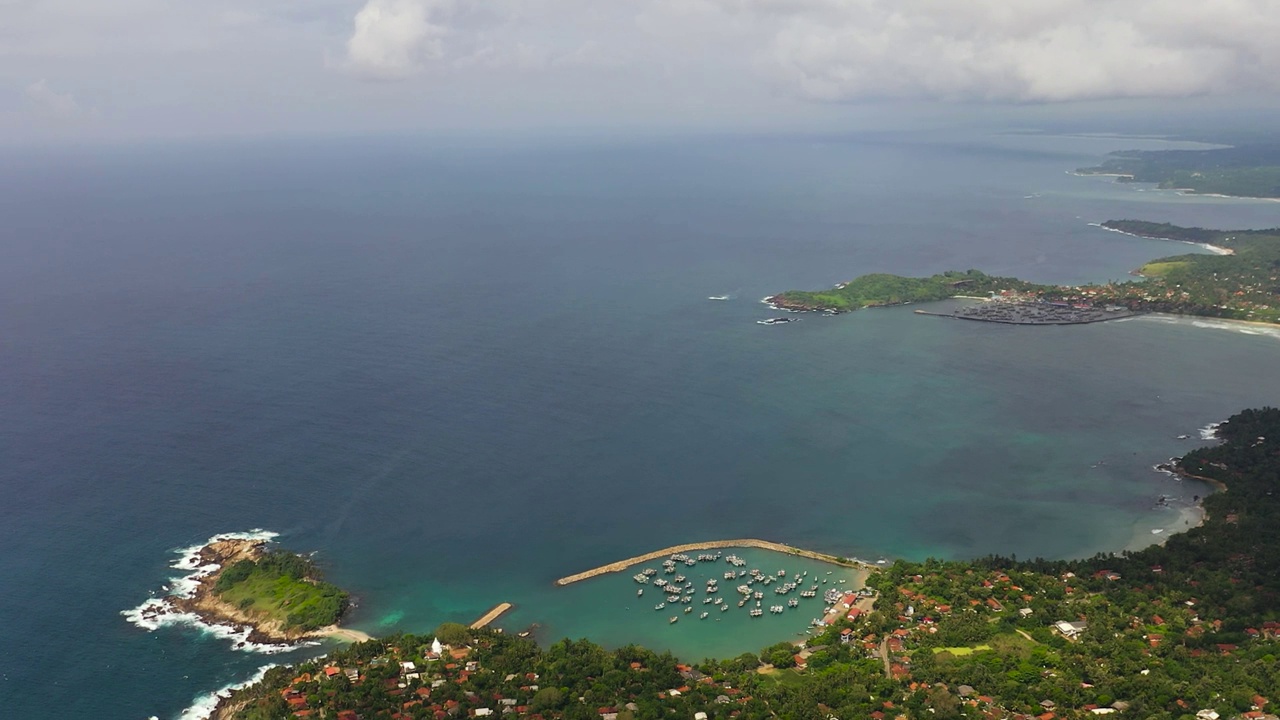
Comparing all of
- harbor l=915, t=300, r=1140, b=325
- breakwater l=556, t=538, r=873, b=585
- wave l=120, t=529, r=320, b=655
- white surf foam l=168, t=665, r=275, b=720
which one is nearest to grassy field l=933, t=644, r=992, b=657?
breakwater l=556, t=538, r=873, b=585

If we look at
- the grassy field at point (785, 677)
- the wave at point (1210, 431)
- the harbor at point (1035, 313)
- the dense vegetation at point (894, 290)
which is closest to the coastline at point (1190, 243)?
the dense vegetation at point (894, 290)

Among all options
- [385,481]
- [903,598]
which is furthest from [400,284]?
[903,598]

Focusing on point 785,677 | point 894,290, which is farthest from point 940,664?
point 894,290

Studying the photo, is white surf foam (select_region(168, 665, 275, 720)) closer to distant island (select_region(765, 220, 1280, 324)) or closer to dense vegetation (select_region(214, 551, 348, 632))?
dense vegetation (select_region(214, 551, 348, 632))

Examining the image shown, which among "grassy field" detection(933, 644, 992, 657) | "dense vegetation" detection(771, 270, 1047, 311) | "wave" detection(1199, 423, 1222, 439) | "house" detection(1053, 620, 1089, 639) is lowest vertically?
"grassy field" detection(933, 644, 992, 657)

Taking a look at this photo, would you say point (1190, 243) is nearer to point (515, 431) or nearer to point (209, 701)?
point (515, 431)

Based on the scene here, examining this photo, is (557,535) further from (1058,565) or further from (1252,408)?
(1252,408)

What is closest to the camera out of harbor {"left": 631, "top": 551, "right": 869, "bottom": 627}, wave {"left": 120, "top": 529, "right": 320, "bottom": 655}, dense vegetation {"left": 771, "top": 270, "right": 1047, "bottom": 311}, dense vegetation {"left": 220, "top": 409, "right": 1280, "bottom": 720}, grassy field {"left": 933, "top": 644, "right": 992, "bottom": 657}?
dense vegetation {"left": 220, "top": 409, "right": 1280, "bottom": 720}
